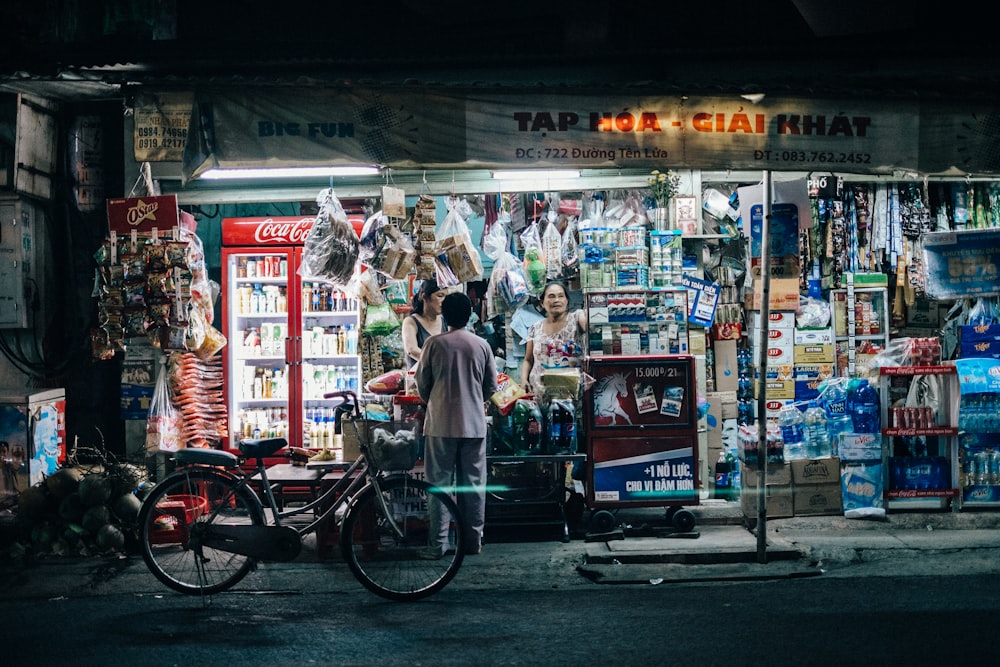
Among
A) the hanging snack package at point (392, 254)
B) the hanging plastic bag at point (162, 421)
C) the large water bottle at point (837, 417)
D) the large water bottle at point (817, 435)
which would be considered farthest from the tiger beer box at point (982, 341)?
the hanging plastic bag at point (162, 421)

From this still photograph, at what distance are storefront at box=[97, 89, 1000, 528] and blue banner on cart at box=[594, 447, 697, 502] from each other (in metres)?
0.03

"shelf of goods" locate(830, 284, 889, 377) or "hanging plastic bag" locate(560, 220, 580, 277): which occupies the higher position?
"hanging plastic bag" locate(560, 220, 580, 277)

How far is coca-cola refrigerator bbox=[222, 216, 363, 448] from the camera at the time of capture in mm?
10258

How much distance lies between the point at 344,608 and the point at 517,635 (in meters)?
1.39

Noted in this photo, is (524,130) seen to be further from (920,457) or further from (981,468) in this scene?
(981,468)

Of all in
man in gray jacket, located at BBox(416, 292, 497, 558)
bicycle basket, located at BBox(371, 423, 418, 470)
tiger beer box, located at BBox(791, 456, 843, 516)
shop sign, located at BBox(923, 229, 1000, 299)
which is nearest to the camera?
bicycle basket, located at BBox(371, 423, 418, 470)

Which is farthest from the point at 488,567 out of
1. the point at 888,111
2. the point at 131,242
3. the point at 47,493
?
the point at 888,111

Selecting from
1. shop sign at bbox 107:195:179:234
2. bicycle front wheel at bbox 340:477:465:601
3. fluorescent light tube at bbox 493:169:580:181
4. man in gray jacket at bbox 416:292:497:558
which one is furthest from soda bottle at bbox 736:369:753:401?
shop sign at bbox 107:195:179:234

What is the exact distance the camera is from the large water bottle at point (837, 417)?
28.4 feet

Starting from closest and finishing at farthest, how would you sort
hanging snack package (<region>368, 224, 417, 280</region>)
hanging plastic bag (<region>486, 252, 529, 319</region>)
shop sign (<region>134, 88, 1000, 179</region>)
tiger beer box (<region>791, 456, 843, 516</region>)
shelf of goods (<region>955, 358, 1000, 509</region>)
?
shop sign (<region>134, 88, 1000, 179</region>) → hanging snack package (<region>368, 224, 417, 280</region>) → tiger beer box (<region>791, 456, 843, 516</region>) → shelf of goods (<region>955, 358, 1000, 509</region>) → hanging plastic bag (<region>486, 252, 529, 319</region>)

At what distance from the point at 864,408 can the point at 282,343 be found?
6.62 meters

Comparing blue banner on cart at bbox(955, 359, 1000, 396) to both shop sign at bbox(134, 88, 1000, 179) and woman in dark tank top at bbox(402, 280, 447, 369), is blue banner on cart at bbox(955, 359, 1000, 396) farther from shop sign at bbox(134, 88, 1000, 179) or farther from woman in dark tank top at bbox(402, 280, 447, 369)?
woman in dark tank top at bbox(402, 280, 447, 369)

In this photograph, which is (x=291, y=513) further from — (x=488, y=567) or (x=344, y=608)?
(x=488, y=567)

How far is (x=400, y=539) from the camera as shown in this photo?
20.6 feet
